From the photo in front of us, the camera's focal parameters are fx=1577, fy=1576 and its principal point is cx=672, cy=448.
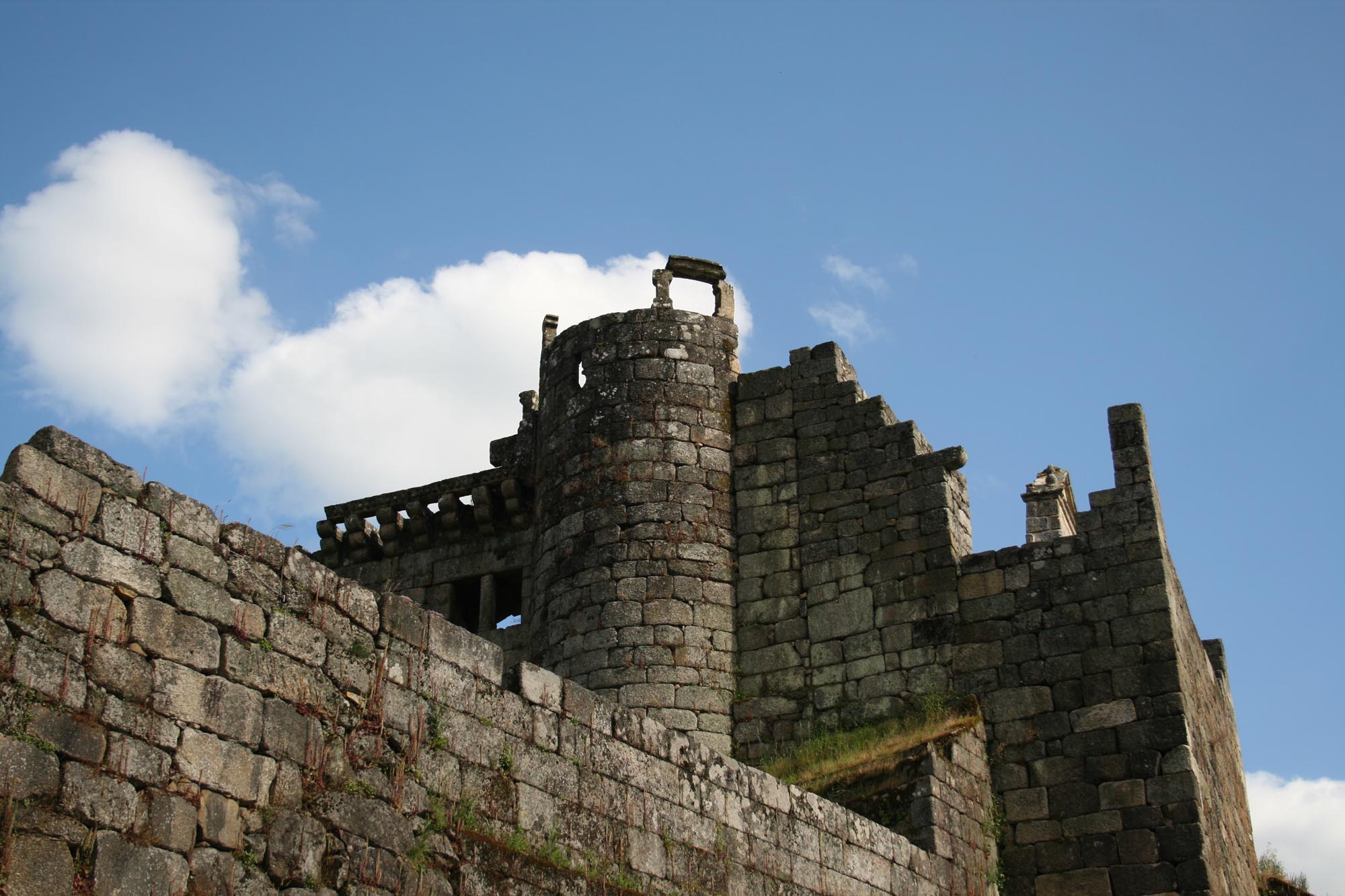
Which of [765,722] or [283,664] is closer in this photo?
[283,664]

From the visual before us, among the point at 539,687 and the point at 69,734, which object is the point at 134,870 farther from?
the point at 539,687

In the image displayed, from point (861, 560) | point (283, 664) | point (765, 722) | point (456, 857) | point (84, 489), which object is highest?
point (861, 560)

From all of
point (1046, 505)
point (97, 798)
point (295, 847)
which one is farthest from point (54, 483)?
point (1046, 505)

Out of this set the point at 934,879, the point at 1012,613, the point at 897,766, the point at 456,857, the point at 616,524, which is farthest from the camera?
the point at 616,524

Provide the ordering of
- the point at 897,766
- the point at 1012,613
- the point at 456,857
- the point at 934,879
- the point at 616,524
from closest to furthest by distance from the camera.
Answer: the point at 456,857 → the point at 934,879 → the point at 897,766 → the point at 1012,613 → the point at 616,524

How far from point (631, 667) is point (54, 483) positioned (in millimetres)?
7803

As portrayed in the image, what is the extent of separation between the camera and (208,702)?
6.06 m

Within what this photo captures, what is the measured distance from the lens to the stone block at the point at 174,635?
5.91m

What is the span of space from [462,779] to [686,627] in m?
6.41

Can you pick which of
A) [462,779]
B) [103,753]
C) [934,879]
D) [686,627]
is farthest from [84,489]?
[686,627]

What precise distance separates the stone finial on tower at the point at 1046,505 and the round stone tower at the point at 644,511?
3.30 metres

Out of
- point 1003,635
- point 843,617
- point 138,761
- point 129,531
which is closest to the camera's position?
point 138,761

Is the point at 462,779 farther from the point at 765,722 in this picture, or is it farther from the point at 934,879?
the point at 765,722

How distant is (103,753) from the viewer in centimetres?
558
